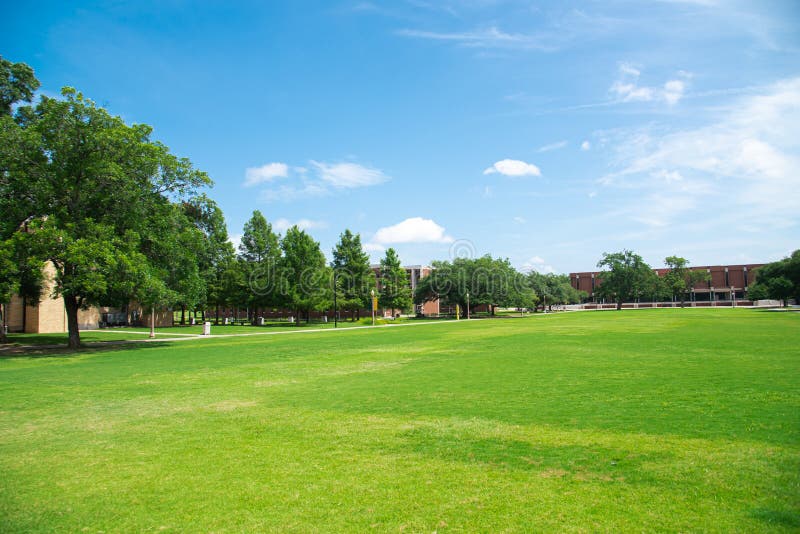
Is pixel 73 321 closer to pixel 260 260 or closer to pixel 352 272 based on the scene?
pixel 260 260

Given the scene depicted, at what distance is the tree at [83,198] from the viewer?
23.6 metres

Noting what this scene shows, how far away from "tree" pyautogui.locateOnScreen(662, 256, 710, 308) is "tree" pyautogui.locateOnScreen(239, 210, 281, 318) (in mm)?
86717

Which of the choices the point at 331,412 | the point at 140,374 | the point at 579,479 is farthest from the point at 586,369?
the point at 140,374

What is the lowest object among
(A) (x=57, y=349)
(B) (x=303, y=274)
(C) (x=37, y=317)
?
(A) (x=57, y=349)

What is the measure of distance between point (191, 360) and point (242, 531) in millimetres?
16923

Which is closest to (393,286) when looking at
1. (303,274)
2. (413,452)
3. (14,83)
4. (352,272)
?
(352,272)

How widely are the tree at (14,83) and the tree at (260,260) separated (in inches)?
1337

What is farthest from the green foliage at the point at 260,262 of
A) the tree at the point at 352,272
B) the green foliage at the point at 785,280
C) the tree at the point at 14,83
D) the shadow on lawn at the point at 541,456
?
the green foliage at the point at 785,280

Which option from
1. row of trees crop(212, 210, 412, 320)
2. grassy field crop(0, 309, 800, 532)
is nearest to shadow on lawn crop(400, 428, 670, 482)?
grassy field crop(0, 309, 800, 532)

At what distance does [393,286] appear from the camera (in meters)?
81.6

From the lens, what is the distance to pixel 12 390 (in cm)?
1325

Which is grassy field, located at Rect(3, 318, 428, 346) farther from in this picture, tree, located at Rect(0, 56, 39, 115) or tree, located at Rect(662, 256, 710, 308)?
tree, located at Rect(662, 256, 710, 308)

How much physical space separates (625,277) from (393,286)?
188 ft

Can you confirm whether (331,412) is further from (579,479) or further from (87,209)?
(87,209)
